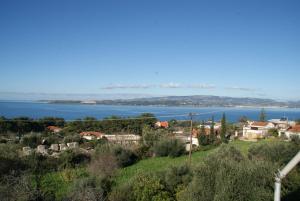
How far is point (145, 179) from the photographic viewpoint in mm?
14312

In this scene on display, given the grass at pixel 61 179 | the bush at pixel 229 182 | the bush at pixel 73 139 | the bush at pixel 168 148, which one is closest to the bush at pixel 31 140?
the bush at pixel 73 139

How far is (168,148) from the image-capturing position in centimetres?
3325

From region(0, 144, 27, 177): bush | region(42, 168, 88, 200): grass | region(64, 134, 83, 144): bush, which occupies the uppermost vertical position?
region(0, 144, 27, 177): bush

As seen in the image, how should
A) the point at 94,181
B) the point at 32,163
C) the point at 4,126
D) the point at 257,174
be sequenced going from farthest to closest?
the point at 4,126 < the point at 32,163 < the point at 94,181 < the point at 257,174

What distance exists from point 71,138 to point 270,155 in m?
20.6

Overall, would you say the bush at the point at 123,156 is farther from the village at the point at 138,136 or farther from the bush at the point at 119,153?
the village at the point at 138,136

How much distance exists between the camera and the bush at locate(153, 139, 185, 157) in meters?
33.0

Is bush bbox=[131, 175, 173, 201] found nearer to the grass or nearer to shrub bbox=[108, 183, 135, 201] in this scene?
shrub bbox=[108, 183, 135, 201]

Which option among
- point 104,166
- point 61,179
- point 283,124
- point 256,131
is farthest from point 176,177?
point 283,124

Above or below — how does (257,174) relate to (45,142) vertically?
above

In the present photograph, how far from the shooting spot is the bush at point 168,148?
33031 millimetres

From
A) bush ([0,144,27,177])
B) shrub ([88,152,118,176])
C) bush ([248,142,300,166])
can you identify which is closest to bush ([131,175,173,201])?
shrub ([88,152,118,176])

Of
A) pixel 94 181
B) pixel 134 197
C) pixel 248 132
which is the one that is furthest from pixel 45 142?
pixel 248 132

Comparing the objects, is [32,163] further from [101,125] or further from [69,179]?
[101,125]
